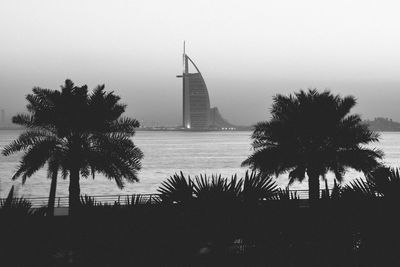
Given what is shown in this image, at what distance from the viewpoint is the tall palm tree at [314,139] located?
18.9 metres

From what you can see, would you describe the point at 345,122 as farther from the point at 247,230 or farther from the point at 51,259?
the point at 51,259

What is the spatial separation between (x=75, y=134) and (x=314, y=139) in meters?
8.79

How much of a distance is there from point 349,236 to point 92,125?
45.1 ft

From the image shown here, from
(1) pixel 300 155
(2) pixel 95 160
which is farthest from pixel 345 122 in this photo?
(2) pixel 95 160

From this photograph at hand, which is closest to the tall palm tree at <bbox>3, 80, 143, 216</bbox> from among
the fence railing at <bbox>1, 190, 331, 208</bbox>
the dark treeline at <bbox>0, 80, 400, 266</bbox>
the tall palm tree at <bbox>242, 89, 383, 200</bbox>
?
the fence railing at <bbox>1, 190, 331, 208</bbox>

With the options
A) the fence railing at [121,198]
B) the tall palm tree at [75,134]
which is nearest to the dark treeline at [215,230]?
the fence railing at [121,198]

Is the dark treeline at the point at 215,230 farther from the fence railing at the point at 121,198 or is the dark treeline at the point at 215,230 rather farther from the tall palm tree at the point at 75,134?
the tall palm tree at the point at 75,134

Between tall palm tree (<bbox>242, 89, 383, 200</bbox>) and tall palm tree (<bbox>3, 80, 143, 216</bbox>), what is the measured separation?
5110mm

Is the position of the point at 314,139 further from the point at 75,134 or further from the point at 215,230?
the point at 215,230

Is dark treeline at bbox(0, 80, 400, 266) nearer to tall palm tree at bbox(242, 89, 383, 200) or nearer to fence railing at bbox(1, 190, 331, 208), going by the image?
fence railing at bbox(1, 190, 331, 208)

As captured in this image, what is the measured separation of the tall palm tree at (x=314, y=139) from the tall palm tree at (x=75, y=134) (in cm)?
511

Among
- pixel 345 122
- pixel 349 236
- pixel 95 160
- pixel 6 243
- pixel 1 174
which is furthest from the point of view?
pixel 1 174

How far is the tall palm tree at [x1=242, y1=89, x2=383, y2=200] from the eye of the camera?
62.1 feet

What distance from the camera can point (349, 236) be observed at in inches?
217
